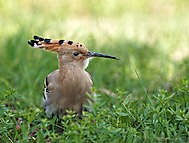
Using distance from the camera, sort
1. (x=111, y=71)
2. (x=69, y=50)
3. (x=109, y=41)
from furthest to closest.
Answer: (x=109, y=41)
(x=111, y=71)
(x=69, y=50)

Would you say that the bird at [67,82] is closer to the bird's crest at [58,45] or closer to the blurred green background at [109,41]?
the bird's crest at [58,45]

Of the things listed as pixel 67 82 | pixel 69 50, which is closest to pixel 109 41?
pixel 69 50

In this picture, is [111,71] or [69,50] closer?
[69,50]

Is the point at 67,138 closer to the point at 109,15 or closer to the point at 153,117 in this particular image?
the point at 153,117

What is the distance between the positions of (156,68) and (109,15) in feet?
8.31

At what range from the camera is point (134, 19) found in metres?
6.05

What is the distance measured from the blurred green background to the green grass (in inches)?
0.5

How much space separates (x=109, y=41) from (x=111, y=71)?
0.86 meters

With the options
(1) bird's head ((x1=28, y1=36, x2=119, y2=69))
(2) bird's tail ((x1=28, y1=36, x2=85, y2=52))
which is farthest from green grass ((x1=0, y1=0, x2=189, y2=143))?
(2) bird's tail ((x1=28, y1=36, x2=85, y2=52))

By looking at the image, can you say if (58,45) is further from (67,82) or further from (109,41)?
(109,41)

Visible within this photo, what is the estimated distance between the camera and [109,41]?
4.78 m

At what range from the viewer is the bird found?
2.62 m

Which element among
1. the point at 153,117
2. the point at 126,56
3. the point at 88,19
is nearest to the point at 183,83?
the point at 153,117

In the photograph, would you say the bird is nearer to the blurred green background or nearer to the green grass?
the green grass
